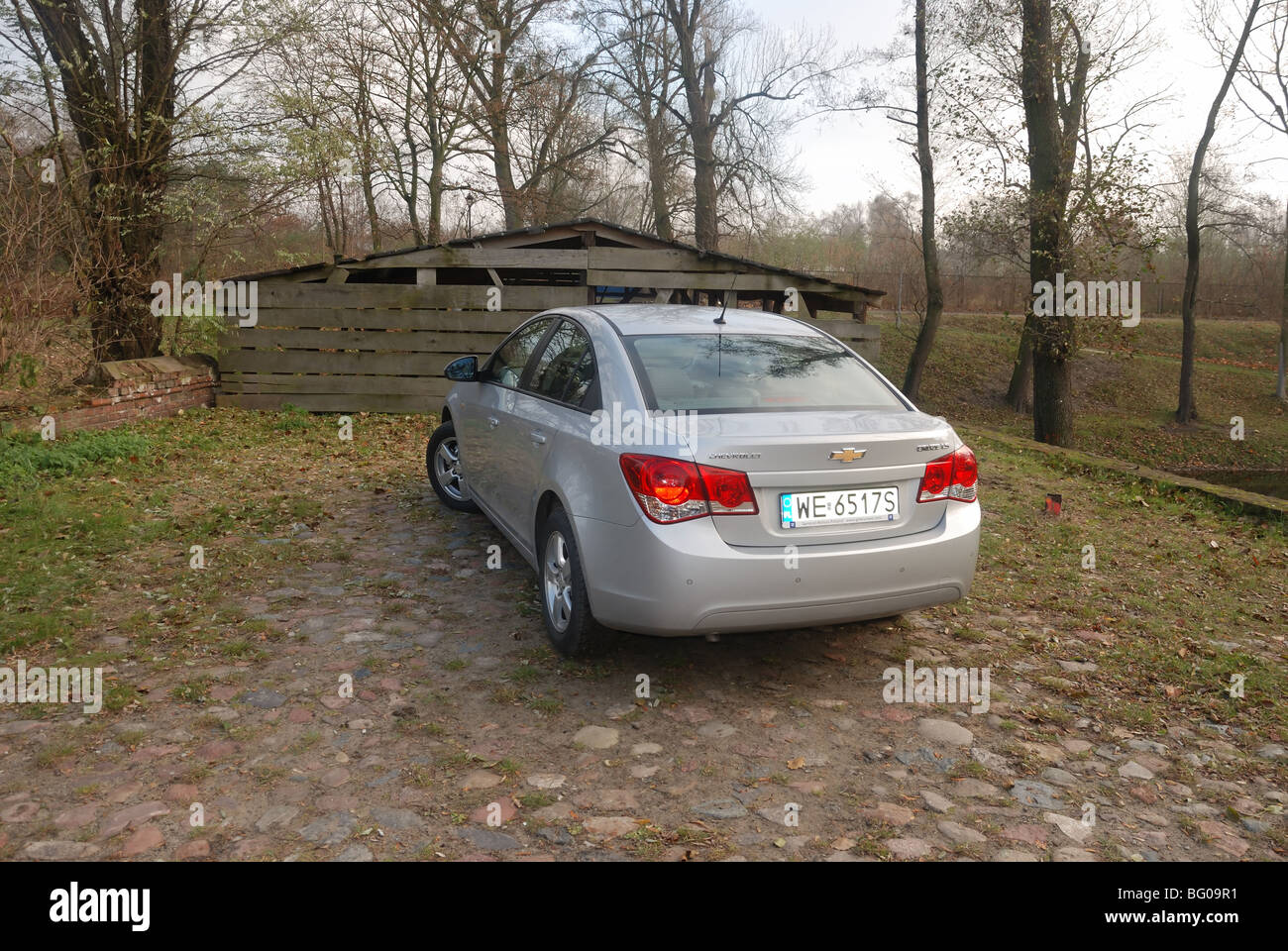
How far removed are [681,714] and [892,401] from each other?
1.91 meters

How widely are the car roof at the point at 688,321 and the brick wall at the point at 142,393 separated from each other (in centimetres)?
734

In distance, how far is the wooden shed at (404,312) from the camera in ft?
43.2

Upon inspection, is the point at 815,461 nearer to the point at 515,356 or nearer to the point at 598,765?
the point at 598,765

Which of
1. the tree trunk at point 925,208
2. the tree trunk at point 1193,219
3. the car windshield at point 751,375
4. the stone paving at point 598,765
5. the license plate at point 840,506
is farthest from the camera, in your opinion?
the tree trunk at point 1193,219

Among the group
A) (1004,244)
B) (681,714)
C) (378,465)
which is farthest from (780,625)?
(1004,244)

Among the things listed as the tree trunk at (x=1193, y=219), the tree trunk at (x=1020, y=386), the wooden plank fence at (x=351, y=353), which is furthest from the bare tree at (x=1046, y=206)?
the tree trunk at (x=1193, y=219)

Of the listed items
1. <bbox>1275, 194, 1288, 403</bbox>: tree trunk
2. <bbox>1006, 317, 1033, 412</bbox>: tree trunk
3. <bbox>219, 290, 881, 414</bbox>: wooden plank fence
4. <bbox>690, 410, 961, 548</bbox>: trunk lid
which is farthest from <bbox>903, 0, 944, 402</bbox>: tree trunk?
<bbox>690, 410, 961, 548</bbox>: trunk lid

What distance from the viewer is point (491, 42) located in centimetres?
2292

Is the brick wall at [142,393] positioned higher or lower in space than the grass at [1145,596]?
higher

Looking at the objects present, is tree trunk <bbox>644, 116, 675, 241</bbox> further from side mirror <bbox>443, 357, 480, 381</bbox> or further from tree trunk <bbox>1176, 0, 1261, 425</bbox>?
side mirror <bbox>443, 357, 480, 381</bbox>

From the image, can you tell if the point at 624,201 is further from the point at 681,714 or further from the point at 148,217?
the point at 681,714

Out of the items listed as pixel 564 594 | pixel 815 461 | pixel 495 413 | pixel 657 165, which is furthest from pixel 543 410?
pixel 657 165

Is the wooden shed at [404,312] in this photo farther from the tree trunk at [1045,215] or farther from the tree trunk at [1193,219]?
the tree trunk at [1193,219]

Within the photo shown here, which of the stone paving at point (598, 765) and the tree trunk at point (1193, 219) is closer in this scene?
the stone paving at point (598, 765)
